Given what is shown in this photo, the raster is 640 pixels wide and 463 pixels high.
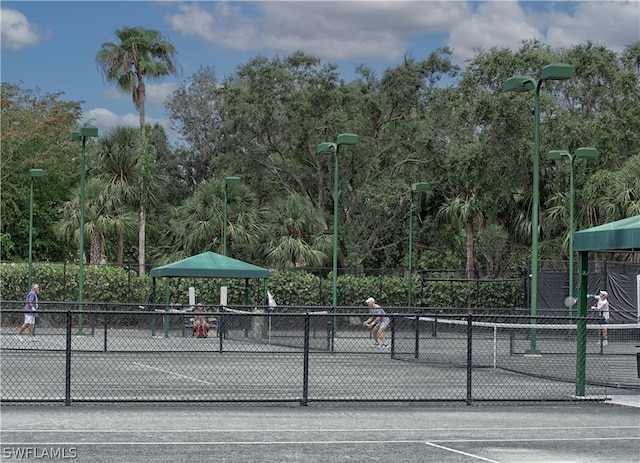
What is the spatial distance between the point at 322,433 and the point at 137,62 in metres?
48.5

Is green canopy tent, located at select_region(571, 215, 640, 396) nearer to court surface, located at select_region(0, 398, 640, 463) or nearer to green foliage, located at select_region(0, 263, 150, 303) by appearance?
court surface, located at select_region(0, 398, 640, 463)

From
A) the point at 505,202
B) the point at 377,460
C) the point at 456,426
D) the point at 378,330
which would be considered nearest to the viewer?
the point at 377,460

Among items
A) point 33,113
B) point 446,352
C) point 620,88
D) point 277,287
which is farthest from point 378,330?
point 33,113

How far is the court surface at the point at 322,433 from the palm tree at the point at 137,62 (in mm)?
43470

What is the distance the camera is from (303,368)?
18.0 metres

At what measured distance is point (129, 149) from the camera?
5306 cm

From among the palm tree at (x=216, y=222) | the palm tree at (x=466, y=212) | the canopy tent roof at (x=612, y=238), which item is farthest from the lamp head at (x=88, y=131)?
the canopy tent roof at (x=612, y=238)

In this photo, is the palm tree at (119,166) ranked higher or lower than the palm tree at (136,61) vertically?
lower

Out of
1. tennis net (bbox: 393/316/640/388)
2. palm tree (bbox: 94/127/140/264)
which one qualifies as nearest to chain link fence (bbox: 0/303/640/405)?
tennis net (bbox: 393/316/640/388)

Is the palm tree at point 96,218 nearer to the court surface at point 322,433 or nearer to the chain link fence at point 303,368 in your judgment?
the chain link fence at point 303,368

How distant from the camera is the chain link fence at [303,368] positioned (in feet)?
55.4

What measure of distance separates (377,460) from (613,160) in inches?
1573

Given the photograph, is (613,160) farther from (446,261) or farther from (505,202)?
(446,261)

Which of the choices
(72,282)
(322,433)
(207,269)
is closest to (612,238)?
(322,433)
